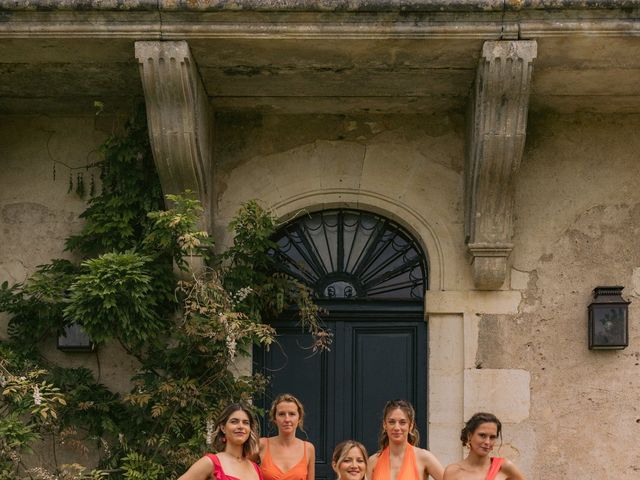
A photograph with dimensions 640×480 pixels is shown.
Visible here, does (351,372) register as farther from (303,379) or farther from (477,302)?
(477,302)

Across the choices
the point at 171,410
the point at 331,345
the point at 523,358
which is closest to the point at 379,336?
the point at 331,345

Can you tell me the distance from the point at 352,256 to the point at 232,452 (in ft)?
8.64

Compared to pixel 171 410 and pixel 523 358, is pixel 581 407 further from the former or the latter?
pixel 171 410

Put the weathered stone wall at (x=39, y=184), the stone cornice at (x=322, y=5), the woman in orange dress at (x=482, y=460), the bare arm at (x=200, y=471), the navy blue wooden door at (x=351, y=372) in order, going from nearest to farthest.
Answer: the bare arm at (x=200, y=471) → the woman in orange dress at (x=482, y=460) → the stone cornice at (x=322, y=5) → the navy blue wooden door at (x=351, y=372) → the weathered stone wall at (x=39, y=184)

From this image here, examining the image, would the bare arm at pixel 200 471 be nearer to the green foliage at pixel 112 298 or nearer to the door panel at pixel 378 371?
the green foliage at pixel 112 298

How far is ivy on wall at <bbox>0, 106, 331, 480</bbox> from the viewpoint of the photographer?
Answer: 859cm

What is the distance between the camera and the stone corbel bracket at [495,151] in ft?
27.5

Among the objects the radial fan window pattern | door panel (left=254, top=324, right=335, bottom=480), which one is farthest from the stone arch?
→ door panel (left=254, top=324, right=335, bottom=480)

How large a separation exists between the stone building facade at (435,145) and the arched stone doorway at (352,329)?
21 cm

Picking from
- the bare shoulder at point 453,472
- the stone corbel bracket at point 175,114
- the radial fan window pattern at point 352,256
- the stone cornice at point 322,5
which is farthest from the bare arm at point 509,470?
the stone corbel bracket at point 175,114

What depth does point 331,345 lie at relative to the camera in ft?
31.0

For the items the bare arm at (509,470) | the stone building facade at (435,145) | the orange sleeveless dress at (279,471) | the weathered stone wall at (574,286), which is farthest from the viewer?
the weathered stone wall at (574,286)

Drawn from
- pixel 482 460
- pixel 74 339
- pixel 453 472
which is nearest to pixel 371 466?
pixel 453 472

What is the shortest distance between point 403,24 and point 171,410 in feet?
9.39
